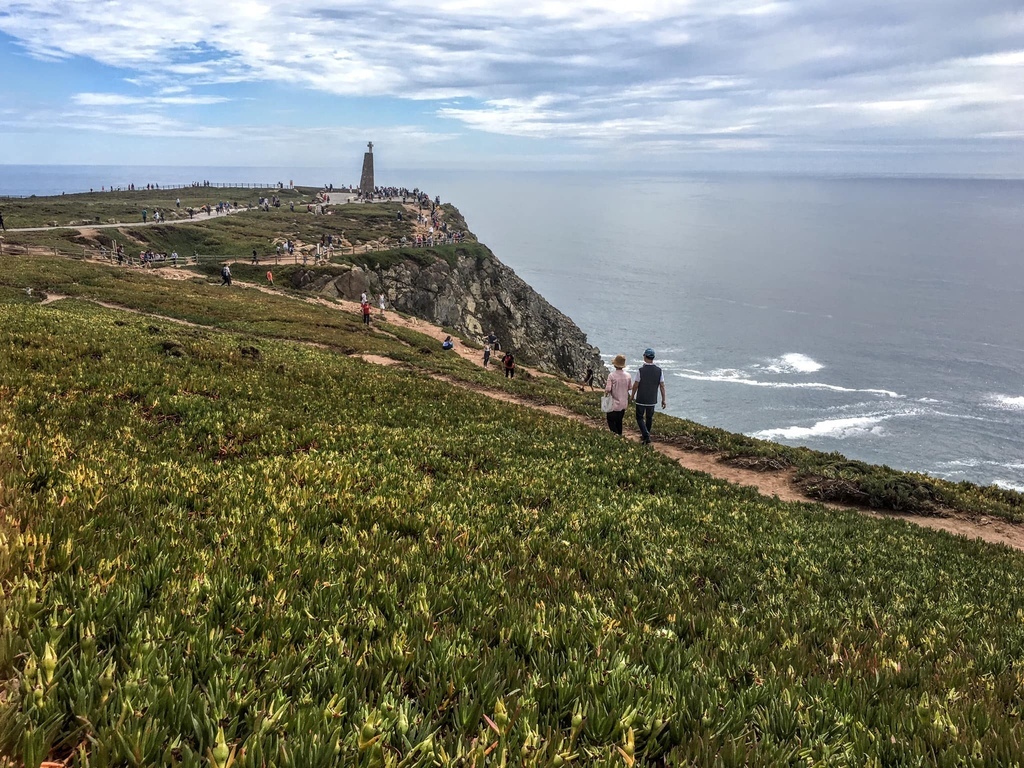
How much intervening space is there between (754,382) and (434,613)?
11394 cm

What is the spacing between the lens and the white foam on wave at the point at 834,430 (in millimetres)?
85062

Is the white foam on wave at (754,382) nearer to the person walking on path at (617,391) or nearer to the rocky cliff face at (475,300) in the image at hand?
the rocky cliff face at (475,300)

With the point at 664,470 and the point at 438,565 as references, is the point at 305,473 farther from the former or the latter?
the point at 664,470

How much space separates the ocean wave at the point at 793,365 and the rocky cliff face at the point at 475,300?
4061cm

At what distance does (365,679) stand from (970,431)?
355 feet

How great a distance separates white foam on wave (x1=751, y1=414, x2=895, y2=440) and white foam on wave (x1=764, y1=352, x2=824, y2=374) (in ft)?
82.2

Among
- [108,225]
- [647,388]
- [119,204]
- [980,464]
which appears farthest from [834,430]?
[119,204]

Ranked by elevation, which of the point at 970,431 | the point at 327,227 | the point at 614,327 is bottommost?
the point at 970,431

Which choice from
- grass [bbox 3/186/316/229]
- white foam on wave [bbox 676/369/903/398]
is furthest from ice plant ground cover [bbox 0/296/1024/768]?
white foam on wave [bbox 676/369/903/398]

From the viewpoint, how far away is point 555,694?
14.9 feet

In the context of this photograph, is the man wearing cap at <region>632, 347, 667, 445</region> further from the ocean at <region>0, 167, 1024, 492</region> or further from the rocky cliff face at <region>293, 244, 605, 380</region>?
the ocean at <region>0, 167, 1024, 492</region>

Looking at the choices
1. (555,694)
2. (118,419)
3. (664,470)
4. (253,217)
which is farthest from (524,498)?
(253,217)

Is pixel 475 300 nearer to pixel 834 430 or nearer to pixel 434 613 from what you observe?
pixel 834 430

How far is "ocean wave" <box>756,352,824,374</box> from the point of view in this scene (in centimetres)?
11600
